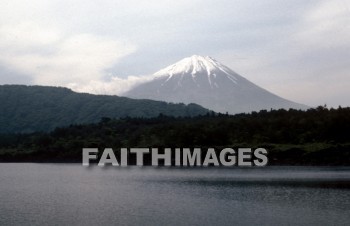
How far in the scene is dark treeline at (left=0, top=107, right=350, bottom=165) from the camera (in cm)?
9575

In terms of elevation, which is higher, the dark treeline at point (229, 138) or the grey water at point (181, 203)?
the dark treeline at point (229, 138)

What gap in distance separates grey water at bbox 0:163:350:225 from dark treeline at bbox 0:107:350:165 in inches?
1502

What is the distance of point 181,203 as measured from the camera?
3978 centimetres

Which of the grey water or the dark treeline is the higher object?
the dark treeline

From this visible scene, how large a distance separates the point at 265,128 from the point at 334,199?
71923 millimetres

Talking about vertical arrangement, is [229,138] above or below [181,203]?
above

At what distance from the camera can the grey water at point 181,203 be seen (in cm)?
3173

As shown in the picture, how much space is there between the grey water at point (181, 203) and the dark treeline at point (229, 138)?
1502 inches

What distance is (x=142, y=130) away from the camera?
451ft

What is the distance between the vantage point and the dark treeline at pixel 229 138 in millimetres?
95750

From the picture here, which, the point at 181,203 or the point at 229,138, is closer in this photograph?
the point at 181,203

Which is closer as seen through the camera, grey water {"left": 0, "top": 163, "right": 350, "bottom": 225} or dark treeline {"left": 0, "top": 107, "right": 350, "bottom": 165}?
grey water {"left": 0, "top": 163, "right": 350, "bottom": 225}

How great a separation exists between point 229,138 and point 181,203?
73.5 metres

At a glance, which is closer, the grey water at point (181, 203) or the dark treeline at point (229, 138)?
the grey water at point (181, 203)
